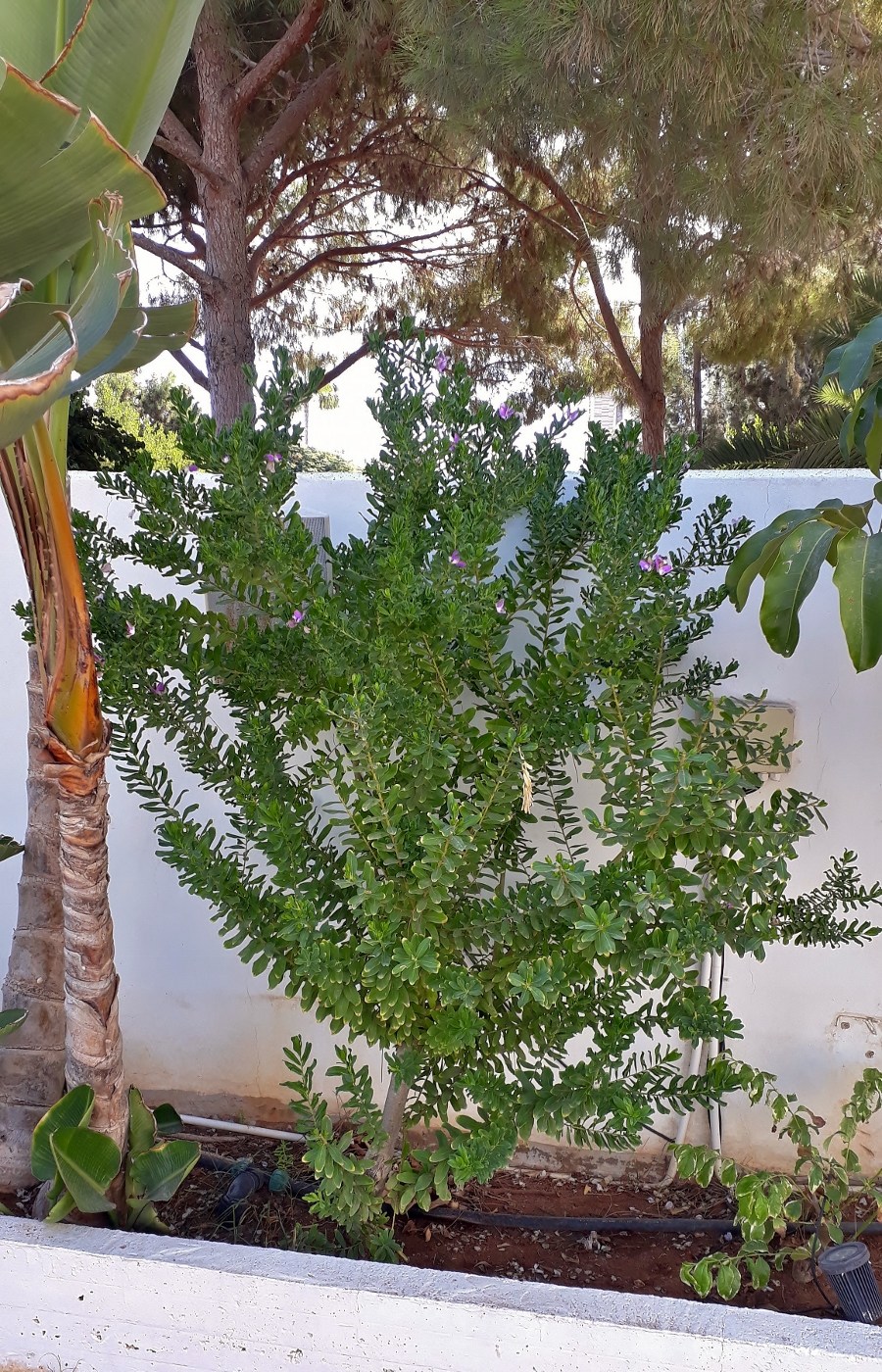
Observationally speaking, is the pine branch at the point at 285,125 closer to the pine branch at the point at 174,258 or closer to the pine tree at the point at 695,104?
the pine branch at the point at 174,258

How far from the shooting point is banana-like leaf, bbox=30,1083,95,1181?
2.01 m

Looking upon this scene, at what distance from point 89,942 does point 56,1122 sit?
1.23ft

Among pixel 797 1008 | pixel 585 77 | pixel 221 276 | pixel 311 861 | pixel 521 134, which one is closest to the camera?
pixel 311 861

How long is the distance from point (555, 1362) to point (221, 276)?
4.99m

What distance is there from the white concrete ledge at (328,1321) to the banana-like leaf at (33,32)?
7.05ft

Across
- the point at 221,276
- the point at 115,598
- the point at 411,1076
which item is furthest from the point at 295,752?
the point at 221,276

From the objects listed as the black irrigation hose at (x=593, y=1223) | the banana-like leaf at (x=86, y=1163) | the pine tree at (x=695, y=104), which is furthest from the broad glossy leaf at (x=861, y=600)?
the pine tree at (x=695, y=104)

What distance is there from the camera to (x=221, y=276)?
17.1ft

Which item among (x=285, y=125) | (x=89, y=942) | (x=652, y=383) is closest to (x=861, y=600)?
(x=89, y=942)

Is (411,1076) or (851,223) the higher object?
(851,223)

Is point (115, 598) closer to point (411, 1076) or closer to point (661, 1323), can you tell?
point (411, 1076)

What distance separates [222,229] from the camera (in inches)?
202

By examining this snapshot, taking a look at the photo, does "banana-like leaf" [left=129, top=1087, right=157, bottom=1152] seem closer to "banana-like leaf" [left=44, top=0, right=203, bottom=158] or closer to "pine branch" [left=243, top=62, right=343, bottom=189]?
"banana-like leaf" [left=44, top=0, right=203, bottom=158]

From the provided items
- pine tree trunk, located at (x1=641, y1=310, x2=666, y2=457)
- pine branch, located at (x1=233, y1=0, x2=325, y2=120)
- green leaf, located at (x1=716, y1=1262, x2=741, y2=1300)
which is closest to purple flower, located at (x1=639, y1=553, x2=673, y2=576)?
green leaf, located at (x1=716, y1=1262, x2=741, y2=1300)
